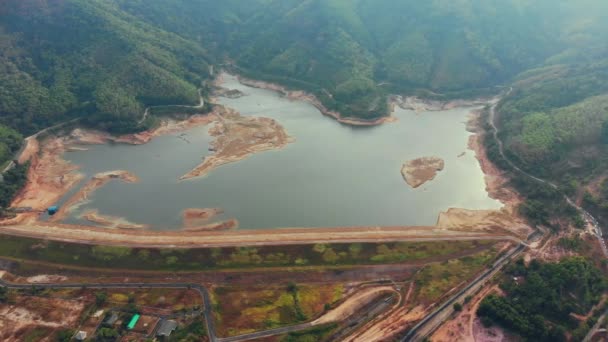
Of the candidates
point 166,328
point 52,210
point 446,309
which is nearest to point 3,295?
point 52,210

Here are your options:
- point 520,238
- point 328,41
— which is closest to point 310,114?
point 328,41

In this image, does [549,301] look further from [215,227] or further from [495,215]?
[215,227]

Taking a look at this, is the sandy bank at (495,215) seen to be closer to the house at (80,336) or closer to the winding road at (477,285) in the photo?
the winding road at (477,285)

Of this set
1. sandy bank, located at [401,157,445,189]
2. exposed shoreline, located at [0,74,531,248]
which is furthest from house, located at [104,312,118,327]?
sandy bank, located at [401,157,445,189]

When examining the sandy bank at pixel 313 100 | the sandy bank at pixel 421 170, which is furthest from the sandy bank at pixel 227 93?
the sandy bank at pixel 421 170

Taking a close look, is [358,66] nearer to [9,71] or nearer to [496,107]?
[496,107]
